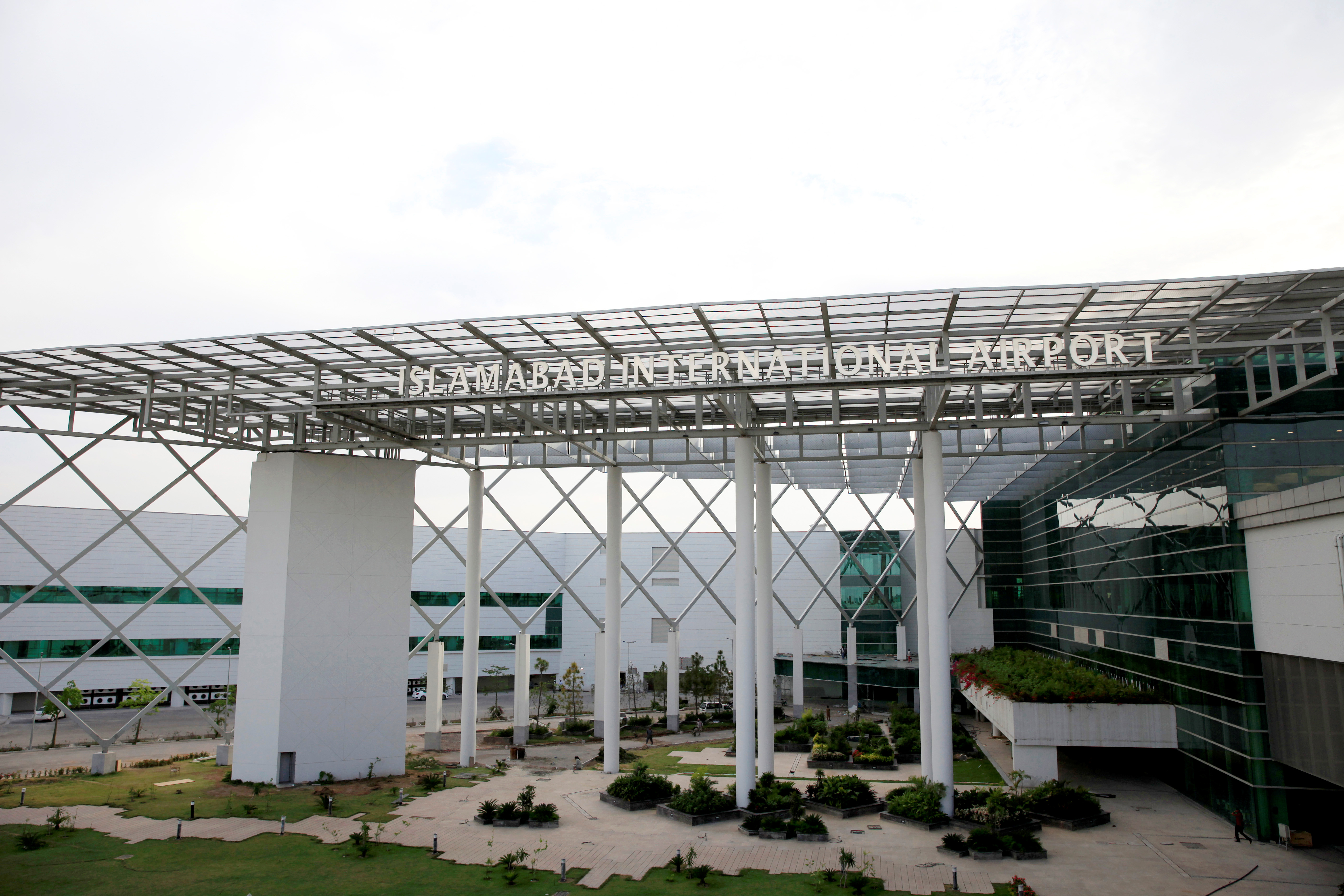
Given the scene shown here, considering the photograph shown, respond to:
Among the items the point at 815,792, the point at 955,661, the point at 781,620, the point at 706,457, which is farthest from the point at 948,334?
the point at 781,620

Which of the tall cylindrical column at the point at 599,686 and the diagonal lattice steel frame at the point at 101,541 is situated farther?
the tall cylindrical column at the point at 599,686

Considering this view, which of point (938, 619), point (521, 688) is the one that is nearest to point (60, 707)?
point (521, 688)

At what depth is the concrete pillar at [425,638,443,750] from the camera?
43.9m

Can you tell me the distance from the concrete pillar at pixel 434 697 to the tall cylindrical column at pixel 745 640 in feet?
64.4

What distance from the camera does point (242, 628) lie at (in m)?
36.3

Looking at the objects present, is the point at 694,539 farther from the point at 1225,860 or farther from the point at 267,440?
the point at 1225,860

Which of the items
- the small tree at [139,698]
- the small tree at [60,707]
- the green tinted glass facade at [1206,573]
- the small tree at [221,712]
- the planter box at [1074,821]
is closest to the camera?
Result: the green tinted glass facade at [1206,573]

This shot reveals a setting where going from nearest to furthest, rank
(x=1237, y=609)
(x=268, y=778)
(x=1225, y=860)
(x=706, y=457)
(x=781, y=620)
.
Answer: (x=1225, y=860) → (x=1237, y=609) → (x=268, y=778) → (x=706, y=457) → (x=781, y=620)

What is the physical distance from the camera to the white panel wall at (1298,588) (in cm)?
2227

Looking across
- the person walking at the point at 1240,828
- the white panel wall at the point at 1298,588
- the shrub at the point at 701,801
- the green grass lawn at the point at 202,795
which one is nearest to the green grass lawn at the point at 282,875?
the green grass lawn at the point at 202,795

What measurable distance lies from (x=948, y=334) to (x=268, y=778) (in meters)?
31.1

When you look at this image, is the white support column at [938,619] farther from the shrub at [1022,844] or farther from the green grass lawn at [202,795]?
the green grass lawn at [202,795]

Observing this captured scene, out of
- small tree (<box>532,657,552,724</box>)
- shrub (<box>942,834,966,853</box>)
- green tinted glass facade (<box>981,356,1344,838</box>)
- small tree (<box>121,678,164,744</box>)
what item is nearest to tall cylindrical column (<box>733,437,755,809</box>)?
shrub (<box>942,834,966,853</box>)

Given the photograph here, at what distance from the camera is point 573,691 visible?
57.9 meters
